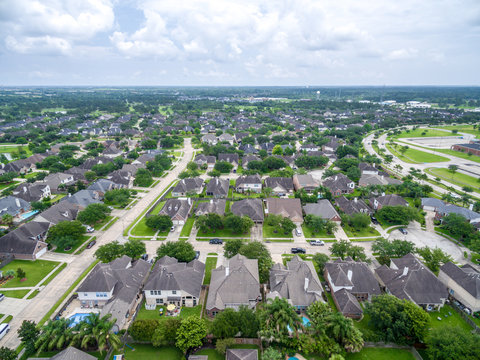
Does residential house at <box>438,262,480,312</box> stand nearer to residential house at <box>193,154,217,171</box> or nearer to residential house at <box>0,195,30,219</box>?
residential house at <box>193,154,217,171</box>

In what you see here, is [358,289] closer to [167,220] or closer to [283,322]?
[283,322]

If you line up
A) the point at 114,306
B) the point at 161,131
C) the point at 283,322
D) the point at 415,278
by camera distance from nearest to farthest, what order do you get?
the point at 283,322 < the point at 114,306 < the point at 415,278 < the point at 161,131

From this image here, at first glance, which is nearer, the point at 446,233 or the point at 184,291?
the point at 184,291

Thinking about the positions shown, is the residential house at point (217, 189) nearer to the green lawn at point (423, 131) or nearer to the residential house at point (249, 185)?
the residential house at point (249, 185)

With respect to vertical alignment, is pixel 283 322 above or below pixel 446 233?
above

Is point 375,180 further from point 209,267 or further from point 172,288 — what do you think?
point 172,288

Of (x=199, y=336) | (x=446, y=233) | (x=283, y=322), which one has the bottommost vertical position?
(x=446, y=233)

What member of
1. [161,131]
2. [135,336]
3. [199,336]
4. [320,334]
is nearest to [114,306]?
[135,336]

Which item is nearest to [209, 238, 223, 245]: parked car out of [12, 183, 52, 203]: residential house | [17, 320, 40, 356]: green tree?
[17, 320, 40, 356]: green tree
